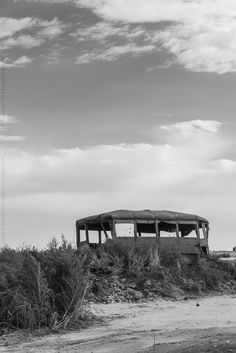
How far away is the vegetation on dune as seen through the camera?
13938 millimetres

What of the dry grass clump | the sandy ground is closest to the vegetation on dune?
the dry grass clump

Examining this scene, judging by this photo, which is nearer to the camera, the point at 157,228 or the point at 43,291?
the point at 43,291

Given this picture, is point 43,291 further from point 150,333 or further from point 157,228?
point 157,228

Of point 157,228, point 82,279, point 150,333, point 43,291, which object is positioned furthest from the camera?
point 157,228

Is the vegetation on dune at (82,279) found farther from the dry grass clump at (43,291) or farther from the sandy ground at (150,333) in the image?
the sandy ground at (150,333)

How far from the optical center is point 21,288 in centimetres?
1425

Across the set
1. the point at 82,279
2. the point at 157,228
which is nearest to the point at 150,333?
the point at 82,279

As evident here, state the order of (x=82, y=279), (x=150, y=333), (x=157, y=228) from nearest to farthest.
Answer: (x=150, y=333)
(x=82, y=279)
(x=157, y=228)

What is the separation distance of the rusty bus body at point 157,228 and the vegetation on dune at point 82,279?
2.37 feet

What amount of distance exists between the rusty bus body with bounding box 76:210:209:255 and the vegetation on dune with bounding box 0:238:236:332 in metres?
0.72

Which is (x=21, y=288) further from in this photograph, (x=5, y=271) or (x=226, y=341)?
(x=226, y=341)

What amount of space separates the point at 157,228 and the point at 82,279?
32.4 feet

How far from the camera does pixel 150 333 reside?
11.9 m

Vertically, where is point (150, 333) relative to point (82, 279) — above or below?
below
